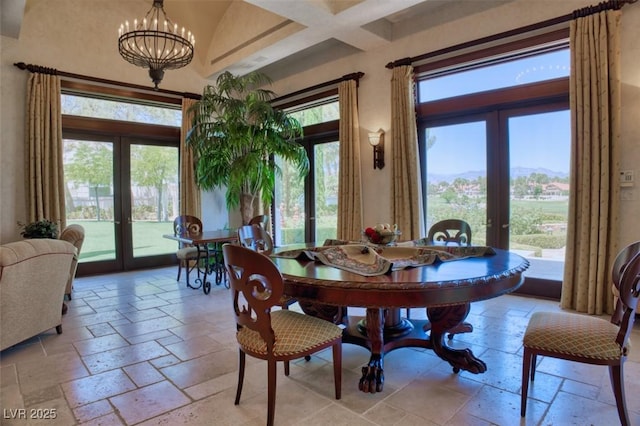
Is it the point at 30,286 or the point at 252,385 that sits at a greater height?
the point at 30,286

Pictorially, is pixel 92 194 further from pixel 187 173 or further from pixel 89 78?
pixel 89 78

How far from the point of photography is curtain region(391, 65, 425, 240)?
4805mm

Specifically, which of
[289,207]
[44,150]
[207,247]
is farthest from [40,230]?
[289,207]

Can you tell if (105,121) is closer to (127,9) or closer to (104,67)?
(104,67)

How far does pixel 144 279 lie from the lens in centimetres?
568

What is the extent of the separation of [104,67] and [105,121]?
84 cm

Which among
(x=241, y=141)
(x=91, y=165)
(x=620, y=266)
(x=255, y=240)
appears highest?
(x=241, y=141)

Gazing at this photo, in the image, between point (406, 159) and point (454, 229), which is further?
point (406, 159)

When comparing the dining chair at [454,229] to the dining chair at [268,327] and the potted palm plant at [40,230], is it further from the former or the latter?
the potted palm plant at [40,230]

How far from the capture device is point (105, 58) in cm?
587

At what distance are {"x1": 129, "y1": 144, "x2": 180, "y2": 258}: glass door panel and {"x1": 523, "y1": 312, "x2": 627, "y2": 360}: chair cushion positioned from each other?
6214 mm

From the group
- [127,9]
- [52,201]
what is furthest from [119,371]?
[127,9]

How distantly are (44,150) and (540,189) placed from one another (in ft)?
21.4

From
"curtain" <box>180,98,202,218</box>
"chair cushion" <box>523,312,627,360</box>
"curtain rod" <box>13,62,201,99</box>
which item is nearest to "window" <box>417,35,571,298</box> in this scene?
"chair cushion" <box>523,312,627,360</box>
